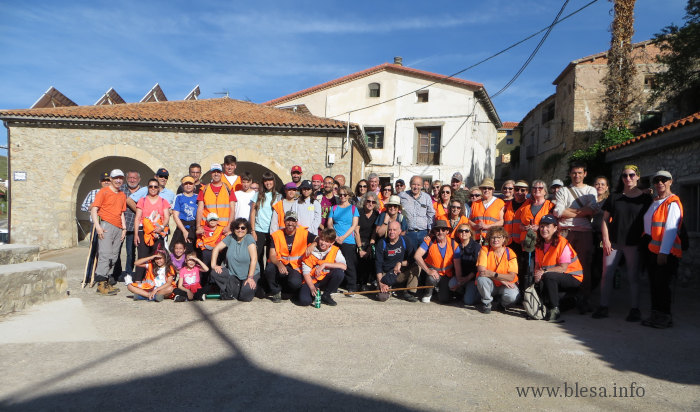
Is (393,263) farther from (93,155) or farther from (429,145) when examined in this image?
(429,145)

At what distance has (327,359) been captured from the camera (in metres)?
3.65

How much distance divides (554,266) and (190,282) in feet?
14.9

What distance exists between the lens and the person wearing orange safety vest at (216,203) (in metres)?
6.11

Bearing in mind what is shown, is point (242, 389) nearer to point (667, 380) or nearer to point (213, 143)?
point (667, 380)

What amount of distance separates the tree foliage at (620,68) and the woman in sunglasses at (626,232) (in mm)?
14932

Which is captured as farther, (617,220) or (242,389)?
(617,220)

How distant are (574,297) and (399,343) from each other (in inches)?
107

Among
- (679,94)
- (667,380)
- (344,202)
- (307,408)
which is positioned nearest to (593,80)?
(679,94)

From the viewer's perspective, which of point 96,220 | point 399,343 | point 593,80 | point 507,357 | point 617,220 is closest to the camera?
point 507,357

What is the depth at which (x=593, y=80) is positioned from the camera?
20.1 metres

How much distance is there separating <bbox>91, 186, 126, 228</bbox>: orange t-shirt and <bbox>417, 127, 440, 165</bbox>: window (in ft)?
56.5

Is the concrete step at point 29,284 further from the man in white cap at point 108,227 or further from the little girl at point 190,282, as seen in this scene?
the little girl at point 190,282

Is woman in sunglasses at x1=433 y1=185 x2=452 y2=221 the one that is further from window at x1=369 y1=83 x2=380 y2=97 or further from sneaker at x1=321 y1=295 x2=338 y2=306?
window at x1=369 y1=83 x2=380 y2=97

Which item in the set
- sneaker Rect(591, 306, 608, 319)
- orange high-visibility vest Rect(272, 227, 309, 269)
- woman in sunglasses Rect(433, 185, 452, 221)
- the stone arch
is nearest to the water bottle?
orange high-visibility vest Rect(272, 227, 309, 269)
